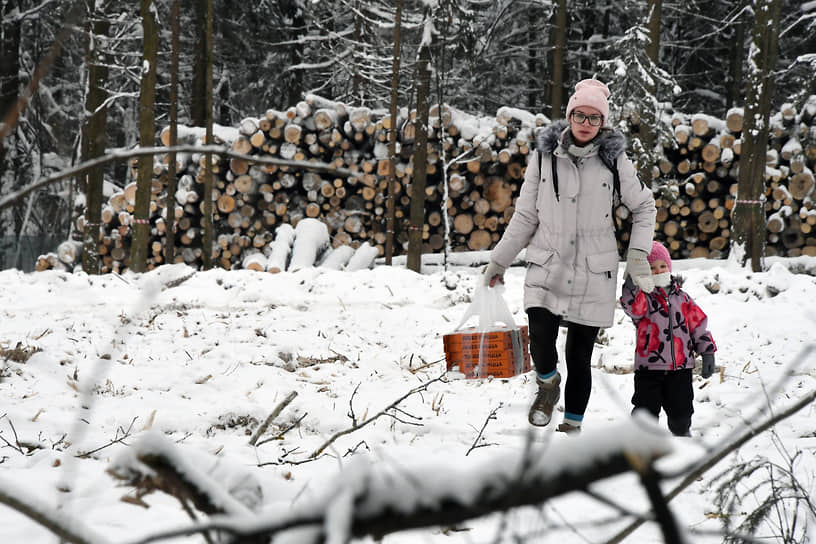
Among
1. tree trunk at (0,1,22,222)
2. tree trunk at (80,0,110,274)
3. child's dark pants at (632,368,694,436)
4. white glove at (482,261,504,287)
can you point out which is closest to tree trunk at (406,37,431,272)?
tree trunk at (80,0,110,274)

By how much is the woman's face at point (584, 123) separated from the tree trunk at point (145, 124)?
6.49 metres

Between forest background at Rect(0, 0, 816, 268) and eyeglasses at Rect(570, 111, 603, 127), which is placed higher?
forest background at Rect(0, 0, 816, 268)

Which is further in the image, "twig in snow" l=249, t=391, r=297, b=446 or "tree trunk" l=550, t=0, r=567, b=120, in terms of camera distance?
"tree trunk" l=550, t=0, r=567, b=120

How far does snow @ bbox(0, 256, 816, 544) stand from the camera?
0.53m

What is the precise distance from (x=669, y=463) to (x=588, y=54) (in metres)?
13.6

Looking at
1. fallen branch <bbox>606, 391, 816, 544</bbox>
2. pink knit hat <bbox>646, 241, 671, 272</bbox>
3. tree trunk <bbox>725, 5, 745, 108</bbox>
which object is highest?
tree trunk <bbox>725, 5, 745, 108</bbox>

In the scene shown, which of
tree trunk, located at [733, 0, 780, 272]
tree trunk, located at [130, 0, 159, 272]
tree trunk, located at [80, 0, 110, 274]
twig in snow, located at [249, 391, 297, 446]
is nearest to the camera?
twig in snow, located at [249, 391, 297, 446]

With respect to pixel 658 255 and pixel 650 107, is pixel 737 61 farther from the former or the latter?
pixel 658 255

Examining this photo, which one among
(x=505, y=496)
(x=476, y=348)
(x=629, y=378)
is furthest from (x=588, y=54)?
(x=505, y=496)

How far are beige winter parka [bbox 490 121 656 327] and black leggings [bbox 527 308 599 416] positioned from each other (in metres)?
0.06

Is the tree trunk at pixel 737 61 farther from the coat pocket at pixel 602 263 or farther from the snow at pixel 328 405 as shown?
the coat pocket at pixel 602 263

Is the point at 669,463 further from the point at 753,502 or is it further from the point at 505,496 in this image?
A: the point at 505,496

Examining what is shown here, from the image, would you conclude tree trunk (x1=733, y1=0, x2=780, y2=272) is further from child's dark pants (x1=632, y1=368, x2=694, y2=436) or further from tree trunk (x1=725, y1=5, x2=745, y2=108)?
tree trunk (x1=725, y1=5, x2=745, y2=108)

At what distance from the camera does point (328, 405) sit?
3.47m
